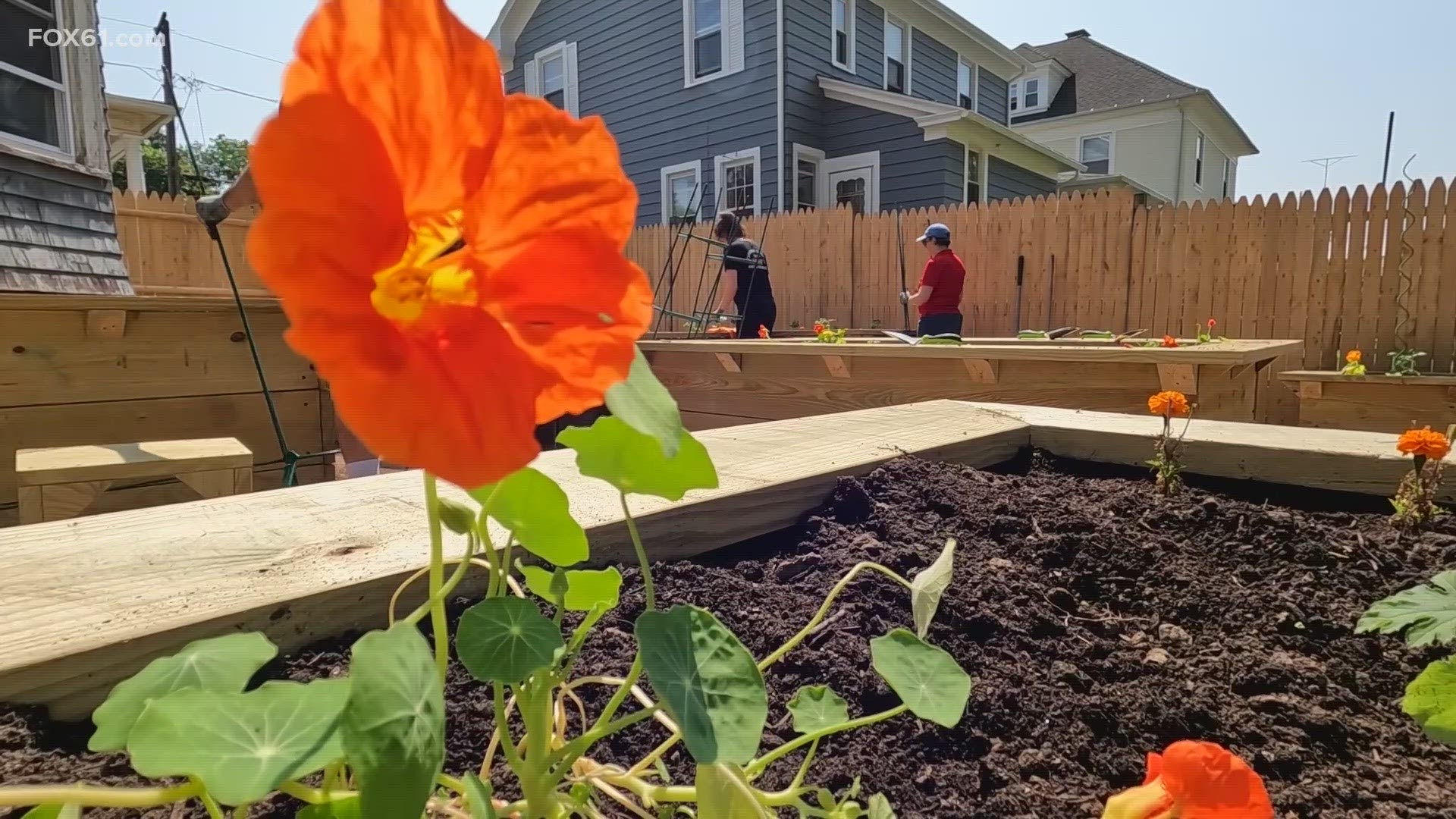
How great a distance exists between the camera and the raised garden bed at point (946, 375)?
2.93 metres

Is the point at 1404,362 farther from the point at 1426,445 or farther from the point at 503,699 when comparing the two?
the point at 503,699

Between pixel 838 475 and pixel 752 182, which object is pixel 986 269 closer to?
pixel 752 182

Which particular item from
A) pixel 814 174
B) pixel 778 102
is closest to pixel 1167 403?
pixel 778 102

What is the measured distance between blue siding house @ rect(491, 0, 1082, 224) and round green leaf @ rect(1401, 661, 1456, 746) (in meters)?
10.2

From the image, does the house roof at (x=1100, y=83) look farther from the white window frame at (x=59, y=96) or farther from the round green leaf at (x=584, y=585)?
the round green leaf at (x=584, y=585)

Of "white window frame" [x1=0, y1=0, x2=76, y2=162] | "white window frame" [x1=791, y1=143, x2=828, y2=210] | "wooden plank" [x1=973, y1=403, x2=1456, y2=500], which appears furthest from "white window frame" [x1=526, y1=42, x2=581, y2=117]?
"wooden plank" [x1=973, y1=403, x2=1456, y2=500]

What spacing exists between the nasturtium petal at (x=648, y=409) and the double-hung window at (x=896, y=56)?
13.2 m

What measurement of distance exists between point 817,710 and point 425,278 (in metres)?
0.39

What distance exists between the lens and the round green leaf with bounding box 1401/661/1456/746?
615mm

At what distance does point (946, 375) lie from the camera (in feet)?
11.8

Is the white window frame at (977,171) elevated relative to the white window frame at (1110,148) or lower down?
lower down

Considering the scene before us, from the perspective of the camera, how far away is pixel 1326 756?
752mm

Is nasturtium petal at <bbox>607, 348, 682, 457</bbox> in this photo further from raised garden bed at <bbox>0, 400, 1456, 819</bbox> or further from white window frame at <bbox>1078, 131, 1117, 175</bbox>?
white window frame at <bbox>1078, 131, 1117, 175</bbox>

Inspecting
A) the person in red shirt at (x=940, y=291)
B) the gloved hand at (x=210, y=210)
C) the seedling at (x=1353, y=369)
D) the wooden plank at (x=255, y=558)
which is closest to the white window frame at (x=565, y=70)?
the person in red shirt at (x=940, y=291)
